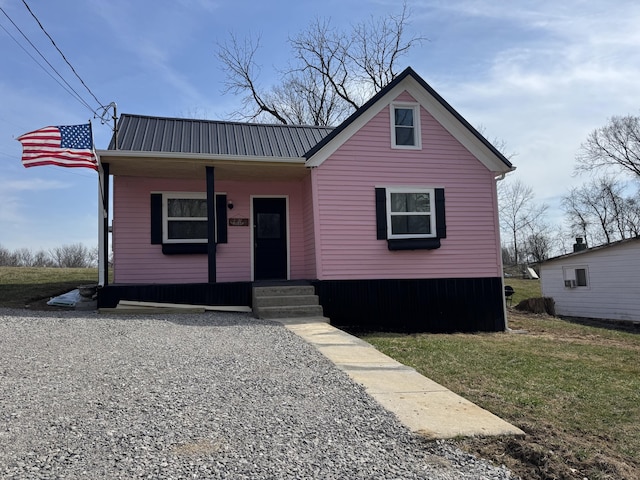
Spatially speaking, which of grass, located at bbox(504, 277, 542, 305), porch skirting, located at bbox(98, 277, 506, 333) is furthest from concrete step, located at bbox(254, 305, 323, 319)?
grass, located at bbox(504, 277, 542, 305)

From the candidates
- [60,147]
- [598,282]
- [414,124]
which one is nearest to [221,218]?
[60,147]

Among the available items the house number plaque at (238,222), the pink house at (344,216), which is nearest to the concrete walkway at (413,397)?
the pink house at (344,216)

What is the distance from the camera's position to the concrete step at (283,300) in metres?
7.93

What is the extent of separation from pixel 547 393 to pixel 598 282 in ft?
45.6

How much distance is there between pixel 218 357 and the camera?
4617mm

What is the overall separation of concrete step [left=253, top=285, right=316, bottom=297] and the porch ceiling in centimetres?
240

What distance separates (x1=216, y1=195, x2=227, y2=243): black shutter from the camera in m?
9.62

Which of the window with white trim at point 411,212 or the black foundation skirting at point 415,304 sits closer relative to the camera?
the black foundation skirting at point 415,304

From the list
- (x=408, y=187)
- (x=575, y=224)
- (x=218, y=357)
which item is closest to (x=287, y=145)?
(x=408, y=187)

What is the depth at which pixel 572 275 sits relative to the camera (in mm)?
16953

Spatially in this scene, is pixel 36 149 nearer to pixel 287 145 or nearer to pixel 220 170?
pixel 220 170

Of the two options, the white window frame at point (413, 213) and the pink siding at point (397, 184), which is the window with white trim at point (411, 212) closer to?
the white window frame at point (413, 213)

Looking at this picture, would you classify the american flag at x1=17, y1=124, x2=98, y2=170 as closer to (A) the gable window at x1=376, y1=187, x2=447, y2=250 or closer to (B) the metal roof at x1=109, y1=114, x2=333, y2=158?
(B) the metal roof at x1=109, y1=114, x2=333, y2=158

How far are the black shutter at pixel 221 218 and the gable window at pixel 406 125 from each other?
3.89m
